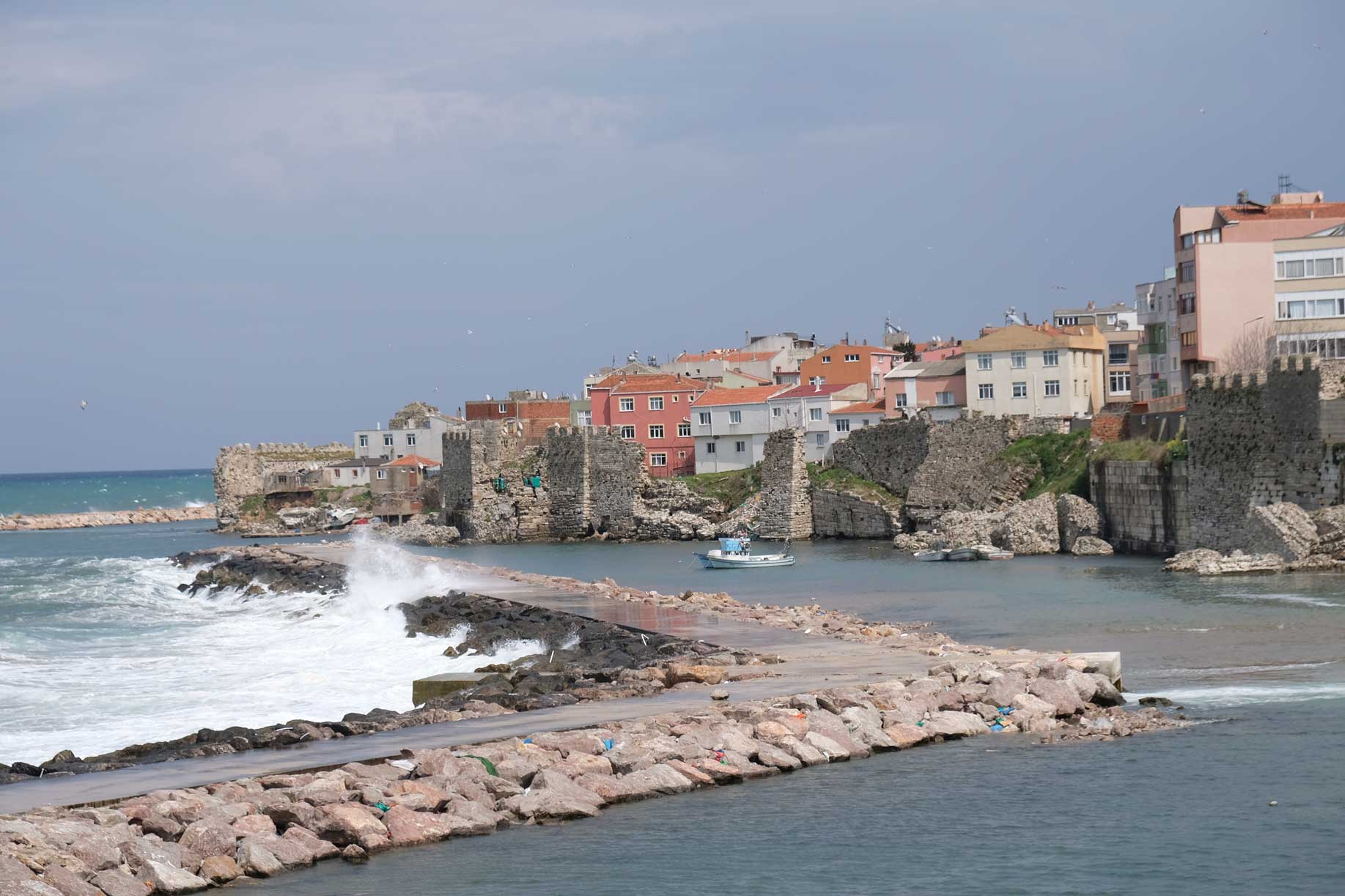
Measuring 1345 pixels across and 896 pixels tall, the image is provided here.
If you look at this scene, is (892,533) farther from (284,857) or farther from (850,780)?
(284,857)

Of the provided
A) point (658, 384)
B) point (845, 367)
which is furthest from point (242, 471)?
point (845, 367)

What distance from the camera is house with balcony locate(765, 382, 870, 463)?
7044 centimetres

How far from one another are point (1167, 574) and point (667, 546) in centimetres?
2862

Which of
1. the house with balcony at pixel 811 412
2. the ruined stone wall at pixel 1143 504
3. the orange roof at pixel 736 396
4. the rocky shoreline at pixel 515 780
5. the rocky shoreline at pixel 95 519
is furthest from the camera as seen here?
the rocky shoreline at pixel 95 519

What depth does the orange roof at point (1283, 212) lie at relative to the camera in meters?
56.1

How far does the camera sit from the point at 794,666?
22.3 metres

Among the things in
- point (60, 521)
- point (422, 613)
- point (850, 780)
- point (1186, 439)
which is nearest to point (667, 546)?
point (1186, 439)

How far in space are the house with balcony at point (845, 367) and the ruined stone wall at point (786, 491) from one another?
10271 mm

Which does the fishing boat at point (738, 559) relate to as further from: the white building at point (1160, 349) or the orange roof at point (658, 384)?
the orange roof at point (658, 384)

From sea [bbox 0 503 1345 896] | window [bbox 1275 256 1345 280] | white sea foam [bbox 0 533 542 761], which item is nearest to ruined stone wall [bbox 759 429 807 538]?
white sea foam [bbox 0 533 542 761]

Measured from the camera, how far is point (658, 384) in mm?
77125

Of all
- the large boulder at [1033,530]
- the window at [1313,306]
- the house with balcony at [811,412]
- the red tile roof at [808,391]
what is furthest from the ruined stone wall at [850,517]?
the window at [1313,306]

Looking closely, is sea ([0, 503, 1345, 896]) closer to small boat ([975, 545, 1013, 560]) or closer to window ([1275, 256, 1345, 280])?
small boat ([975, 545, 1013, 560])

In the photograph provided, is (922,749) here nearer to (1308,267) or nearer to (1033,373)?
(1308,267)
